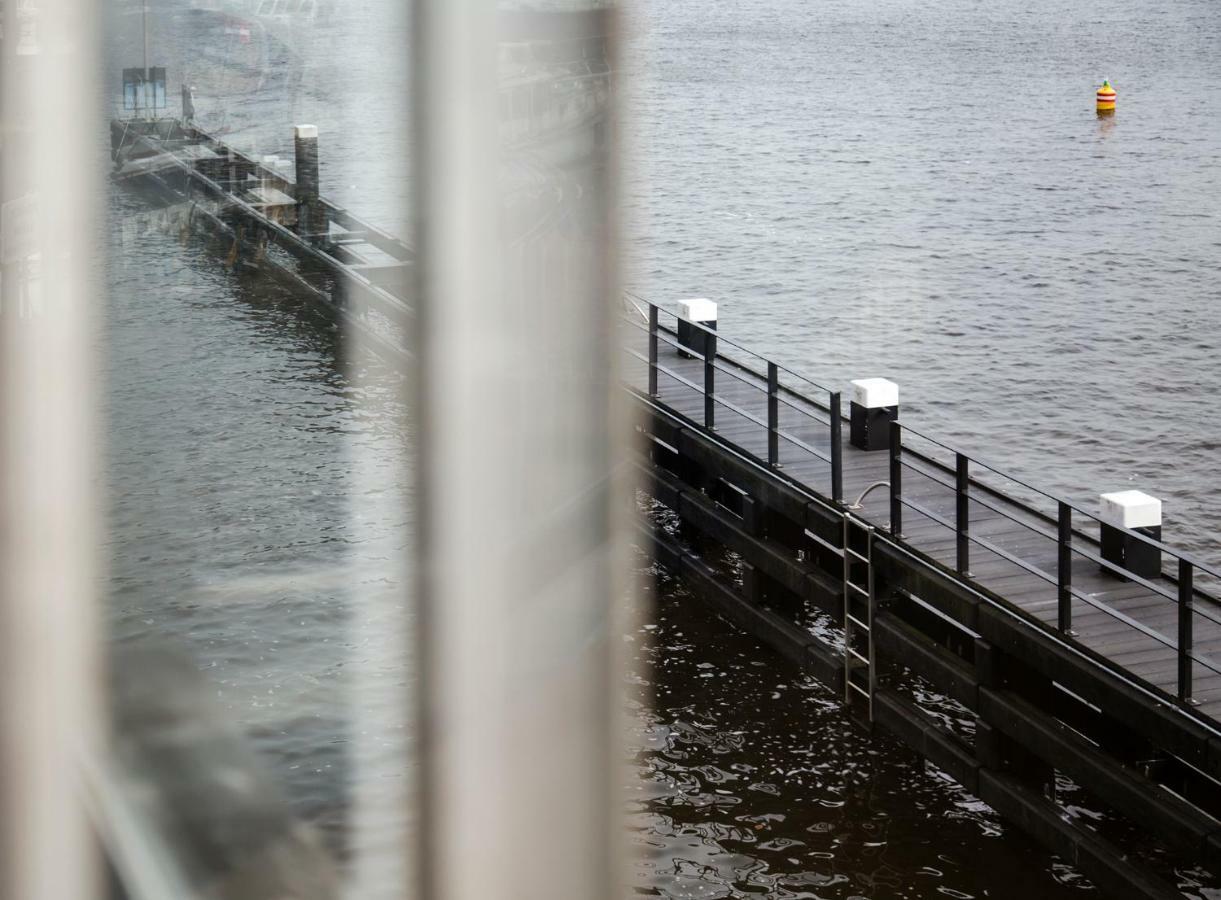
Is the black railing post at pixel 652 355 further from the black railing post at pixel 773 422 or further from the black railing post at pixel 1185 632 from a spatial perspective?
the black railing post at pixel 1185 632

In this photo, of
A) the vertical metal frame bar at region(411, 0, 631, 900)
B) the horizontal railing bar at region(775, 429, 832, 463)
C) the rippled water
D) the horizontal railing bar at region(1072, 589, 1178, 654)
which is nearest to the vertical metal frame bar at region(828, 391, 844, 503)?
the horizontal railing bar at region(775, 429, 832, 463)

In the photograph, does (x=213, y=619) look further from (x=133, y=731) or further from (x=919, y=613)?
(x=919, y=613)

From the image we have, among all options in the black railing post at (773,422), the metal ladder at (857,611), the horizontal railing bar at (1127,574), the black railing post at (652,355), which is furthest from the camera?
the black railing post at (652,355)

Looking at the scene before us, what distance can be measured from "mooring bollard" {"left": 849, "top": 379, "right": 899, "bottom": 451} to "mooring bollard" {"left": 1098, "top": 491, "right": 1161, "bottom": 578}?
8.16ft

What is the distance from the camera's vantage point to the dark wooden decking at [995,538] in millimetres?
8578

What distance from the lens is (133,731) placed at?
1606mm

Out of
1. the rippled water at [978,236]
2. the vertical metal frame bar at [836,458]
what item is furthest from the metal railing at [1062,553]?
the rippled water at [978,236]

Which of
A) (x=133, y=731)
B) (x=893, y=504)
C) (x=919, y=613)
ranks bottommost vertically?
(x=919, y=613)

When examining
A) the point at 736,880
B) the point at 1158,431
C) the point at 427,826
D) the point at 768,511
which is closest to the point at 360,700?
the point at 427,826

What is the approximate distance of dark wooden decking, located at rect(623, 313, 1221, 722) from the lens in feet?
28.1

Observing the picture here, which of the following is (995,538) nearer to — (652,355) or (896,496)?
(896,496)

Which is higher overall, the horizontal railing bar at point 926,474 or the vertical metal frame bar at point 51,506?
the vertical metal frame bar at point 51,506

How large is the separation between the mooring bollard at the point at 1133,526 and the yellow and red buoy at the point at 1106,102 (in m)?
42.2

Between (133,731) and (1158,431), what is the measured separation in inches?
819
